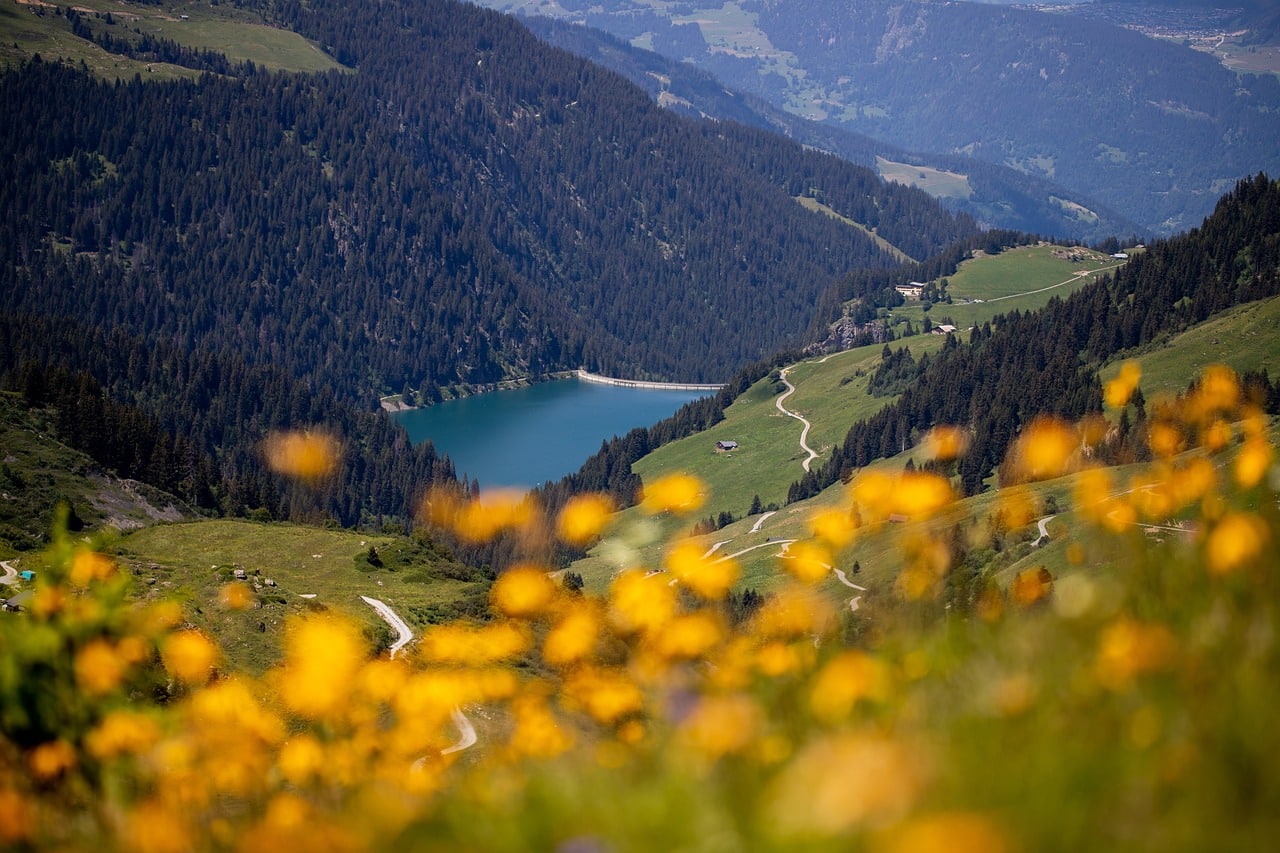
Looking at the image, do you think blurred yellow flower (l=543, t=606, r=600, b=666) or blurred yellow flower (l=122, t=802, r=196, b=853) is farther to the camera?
blurred yellow flower (l=543, t=606, r=600, b=666)

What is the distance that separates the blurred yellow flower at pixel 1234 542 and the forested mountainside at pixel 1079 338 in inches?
5243

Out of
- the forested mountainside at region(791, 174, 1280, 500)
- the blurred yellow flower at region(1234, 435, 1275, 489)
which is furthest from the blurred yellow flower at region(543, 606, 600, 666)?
the forested mountainside at region(791, 174, 1280, 500)

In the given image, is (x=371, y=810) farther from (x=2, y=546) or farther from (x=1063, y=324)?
(x=1063, y=324)

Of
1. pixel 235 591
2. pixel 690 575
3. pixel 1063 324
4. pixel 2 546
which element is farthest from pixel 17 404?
→ pixel 1063 324

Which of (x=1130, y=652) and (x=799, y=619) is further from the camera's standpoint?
(x=799, y=619)

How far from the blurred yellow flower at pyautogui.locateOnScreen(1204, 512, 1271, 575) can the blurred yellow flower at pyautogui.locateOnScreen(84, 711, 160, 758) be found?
241 inches

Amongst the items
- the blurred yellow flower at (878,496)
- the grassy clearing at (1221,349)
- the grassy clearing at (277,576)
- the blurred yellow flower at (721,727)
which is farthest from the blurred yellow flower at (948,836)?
the grassy clearing at (1221,349)

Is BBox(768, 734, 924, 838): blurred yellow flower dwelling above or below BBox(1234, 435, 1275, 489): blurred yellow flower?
below

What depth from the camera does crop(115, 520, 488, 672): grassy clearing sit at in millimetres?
45969

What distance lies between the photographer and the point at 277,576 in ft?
211

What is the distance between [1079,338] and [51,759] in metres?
177

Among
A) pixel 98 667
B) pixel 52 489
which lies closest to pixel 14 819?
pixel 98 667

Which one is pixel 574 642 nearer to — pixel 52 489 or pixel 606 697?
pixel 606 697

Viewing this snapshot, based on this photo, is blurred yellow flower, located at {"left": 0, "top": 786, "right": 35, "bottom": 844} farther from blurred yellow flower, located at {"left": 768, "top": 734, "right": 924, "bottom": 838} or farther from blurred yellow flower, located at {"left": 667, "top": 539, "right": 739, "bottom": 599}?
blurred yellow flower, located at {"left": 667, "top": 539, "right": 739, "bottom": 599}
